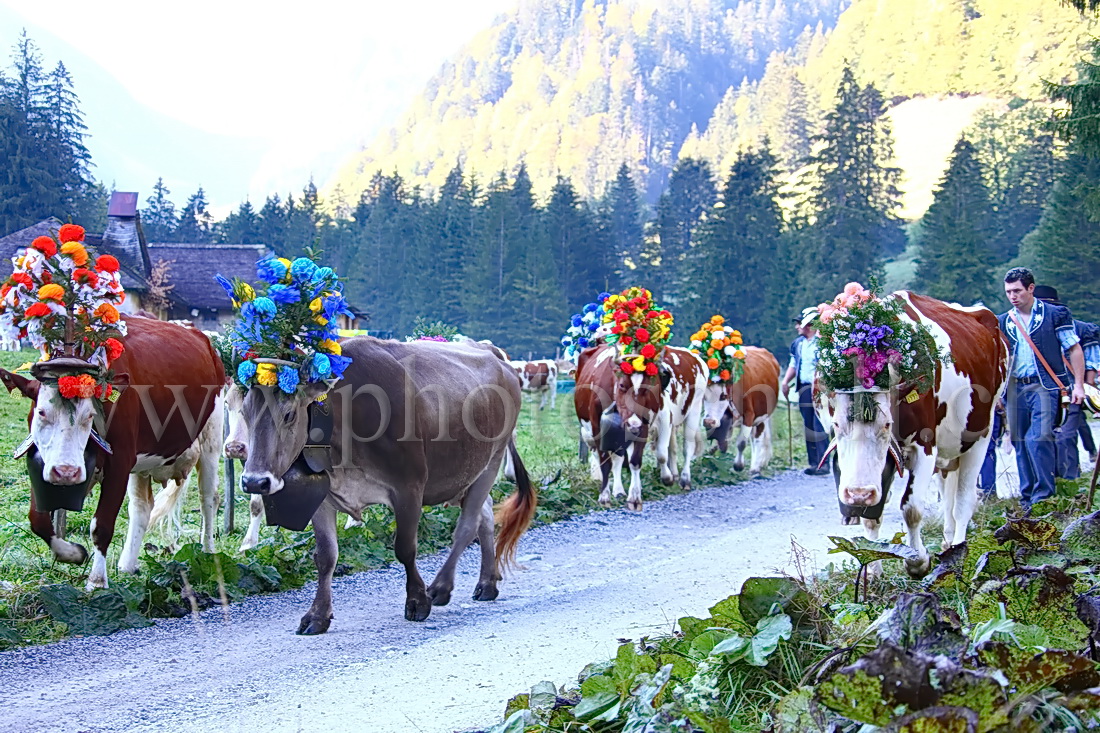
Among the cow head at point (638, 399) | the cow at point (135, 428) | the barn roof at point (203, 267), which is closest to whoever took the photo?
the cow at point (135, 428)

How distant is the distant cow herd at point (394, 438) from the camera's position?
22.9 feet

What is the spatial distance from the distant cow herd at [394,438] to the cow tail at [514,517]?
1 cm

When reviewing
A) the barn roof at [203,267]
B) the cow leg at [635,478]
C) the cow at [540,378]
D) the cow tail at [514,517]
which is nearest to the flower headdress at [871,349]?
the cow tail at [514,517]

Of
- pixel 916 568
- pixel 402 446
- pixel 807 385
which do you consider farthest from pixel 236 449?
pixel 807 385

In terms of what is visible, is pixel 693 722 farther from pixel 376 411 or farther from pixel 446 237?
pixel 446 237

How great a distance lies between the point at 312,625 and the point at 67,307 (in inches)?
108

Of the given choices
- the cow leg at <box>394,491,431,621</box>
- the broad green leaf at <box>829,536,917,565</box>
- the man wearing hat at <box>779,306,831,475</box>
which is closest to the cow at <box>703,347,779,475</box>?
the man wearing hat at <box>779,306,831,475</box>

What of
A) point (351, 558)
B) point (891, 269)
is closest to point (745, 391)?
point (351, 558)

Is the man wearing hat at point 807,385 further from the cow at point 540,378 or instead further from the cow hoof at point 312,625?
the cow at point 540,378

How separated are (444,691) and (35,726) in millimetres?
1888

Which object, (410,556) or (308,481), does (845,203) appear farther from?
(308,481)

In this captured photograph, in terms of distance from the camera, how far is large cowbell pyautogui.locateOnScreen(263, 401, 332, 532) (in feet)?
22.6

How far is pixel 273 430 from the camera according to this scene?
22.7ft

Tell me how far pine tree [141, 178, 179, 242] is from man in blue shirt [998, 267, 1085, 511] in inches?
3074
